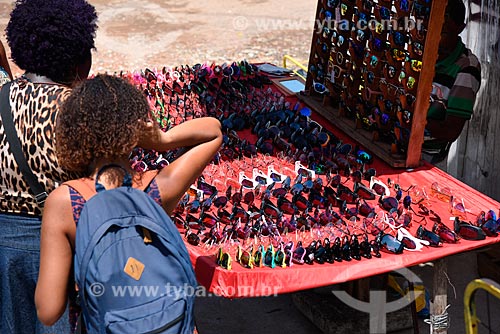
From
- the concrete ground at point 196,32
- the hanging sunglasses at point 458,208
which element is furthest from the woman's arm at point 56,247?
the concrete ground at point 196,32

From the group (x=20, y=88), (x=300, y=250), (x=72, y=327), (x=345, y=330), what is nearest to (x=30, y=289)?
(x=72, y=327)

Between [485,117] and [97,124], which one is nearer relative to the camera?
[97,124]

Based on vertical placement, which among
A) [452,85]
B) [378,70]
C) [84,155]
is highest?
[84,155]

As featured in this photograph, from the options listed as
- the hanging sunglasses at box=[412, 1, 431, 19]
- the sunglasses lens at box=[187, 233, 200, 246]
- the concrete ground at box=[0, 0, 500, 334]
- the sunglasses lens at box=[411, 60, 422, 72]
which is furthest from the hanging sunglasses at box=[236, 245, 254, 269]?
the concrete ground at box=[0, 0, 500, 334]

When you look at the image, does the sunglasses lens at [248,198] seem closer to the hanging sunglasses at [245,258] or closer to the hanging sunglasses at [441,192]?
the hanging sunglasses at [245,258]

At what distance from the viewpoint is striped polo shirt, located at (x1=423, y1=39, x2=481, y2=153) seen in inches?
173

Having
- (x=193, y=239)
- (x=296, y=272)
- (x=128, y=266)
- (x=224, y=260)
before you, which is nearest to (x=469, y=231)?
(x=296, y=272)

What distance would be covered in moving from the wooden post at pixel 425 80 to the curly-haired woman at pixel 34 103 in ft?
5.64

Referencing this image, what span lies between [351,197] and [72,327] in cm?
154

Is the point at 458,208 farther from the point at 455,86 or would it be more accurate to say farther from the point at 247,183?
the point at 455,86

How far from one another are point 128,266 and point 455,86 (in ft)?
9.68

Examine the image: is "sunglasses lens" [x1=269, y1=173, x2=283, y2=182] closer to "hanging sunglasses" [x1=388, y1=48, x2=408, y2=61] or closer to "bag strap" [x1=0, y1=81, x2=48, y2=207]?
"hanging sunglasses" [x1=388, y1=48, x2=408, y2=61]

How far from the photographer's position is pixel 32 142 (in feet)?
7.86

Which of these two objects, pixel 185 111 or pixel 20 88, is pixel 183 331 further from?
pixel 185 111
